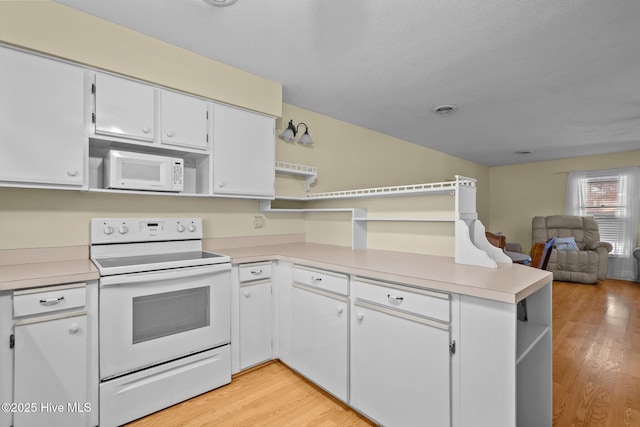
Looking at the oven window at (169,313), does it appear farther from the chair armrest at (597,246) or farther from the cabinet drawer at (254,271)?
the chair armrest at (597,246)

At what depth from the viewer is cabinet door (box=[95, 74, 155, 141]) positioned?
1823mm

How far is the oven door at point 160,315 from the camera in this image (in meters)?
1.66

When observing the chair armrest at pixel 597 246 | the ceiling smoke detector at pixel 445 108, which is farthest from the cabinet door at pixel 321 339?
the chair armrest at pixel 597 246

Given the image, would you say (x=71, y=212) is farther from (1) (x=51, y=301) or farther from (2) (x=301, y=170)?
(2) (x=301, y=170)

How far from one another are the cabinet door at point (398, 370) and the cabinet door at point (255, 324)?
0.79 m

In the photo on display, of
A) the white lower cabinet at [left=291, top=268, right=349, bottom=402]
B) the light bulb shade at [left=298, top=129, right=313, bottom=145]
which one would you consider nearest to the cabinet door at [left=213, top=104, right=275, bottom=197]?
the light bulb shade at [left=298, top=129, right=313, bottom=145]

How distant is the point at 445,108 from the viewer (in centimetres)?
321

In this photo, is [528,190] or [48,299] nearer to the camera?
[48,299]

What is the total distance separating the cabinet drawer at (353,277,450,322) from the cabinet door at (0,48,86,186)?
5.64 feet

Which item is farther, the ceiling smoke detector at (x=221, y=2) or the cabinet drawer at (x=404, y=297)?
the ceiling smoke detector at (x=221, y=2)

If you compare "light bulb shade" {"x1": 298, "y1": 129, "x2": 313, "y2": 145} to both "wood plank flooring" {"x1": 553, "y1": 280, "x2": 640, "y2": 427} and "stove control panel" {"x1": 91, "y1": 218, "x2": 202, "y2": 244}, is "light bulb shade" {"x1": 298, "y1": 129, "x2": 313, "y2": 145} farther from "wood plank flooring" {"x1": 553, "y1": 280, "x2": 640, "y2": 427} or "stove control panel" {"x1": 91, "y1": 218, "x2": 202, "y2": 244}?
"wood plank flooring" {"x1": 553, "y1": 280, "x2": 640, "y2": 427}

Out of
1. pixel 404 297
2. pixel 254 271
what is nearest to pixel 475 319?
pixel 404 297

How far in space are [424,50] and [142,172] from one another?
2.05 metres

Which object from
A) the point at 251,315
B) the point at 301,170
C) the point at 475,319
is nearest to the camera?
the point at 475,319
